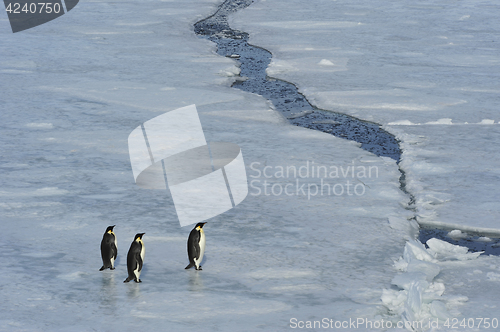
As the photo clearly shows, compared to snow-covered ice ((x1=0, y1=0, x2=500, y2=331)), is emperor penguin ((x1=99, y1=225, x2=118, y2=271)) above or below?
above

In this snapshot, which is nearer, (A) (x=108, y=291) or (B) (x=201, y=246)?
(A) (x=108, y=291)

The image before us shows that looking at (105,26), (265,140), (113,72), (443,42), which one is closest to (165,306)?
(265,140)

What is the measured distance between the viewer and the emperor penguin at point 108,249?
2.69 metres

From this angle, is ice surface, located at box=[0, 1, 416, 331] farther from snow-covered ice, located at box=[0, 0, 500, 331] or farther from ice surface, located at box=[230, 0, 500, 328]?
ice surface, located at box=[230, 0, 500, 328]

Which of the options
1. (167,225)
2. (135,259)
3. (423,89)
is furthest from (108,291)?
(423,89)

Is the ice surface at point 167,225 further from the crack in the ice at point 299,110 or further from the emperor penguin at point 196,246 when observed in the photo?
the crack in the ice at point 299,110

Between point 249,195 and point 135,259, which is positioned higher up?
point 135,259

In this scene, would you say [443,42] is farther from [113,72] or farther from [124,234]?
[124,234]

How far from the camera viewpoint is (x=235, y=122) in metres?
5.48

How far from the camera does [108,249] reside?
8.87 ft

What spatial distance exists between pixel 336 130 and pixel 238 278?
2960mm

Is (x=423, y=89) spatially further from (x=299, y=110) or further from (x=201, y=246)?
(x=201, y=246)

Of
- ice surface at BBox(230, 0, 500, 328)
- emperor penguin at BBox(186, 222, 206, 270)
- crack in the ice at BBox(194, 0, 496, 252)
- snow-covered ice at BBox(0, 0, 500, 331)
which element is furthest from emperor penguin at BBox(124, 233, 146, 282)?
crack in the ice at BBox(194, 0, 496, 252)

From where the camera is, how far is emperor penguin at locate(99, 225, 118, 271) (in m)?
2.69
